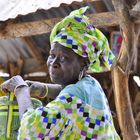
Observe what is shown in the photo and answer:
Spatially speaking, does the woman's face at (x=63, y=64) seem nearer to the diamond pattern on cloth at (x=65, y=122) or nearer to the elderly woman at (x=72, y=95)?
the elderly woman at (x=72, y=95)

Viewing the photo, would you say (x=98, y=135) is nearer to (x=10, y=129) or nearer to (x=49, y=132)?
(x=49, y=132)

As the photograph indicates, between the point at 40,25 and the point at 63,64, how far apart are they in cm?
223

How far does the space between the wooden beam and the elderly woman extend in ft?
5.95

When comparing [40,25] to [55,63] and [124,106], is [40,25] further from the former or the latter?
[55,63]

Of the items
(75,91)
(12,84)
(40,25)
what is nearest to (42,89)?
(12,84)

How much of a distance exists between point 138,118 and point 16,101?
14.1ft

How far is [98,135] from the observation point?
1900 mm

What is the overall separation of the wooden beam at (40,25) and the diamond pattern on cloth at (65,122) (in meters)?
2.05

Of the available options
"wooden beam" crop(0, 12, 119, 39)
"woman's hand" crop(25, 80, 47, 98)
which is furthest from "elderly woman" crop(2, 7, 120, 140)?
"wooden beam" crop(0, 12, 119, 39)

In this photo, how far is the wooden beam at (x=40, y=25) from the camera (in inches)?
152

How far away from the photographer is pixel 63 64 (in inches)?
76.1

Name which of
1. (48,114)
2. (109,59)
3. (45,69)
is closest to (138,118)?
(45,69)

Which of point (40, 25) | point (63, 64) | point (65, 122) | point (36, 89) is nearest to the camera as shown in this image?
point (65, 122)

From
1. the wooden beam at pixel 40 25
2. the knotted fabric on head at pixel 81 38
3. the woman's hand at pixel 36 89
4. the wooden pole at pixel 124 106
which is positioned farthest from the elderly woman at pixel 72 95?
the wooden beam at pixel 40 25
